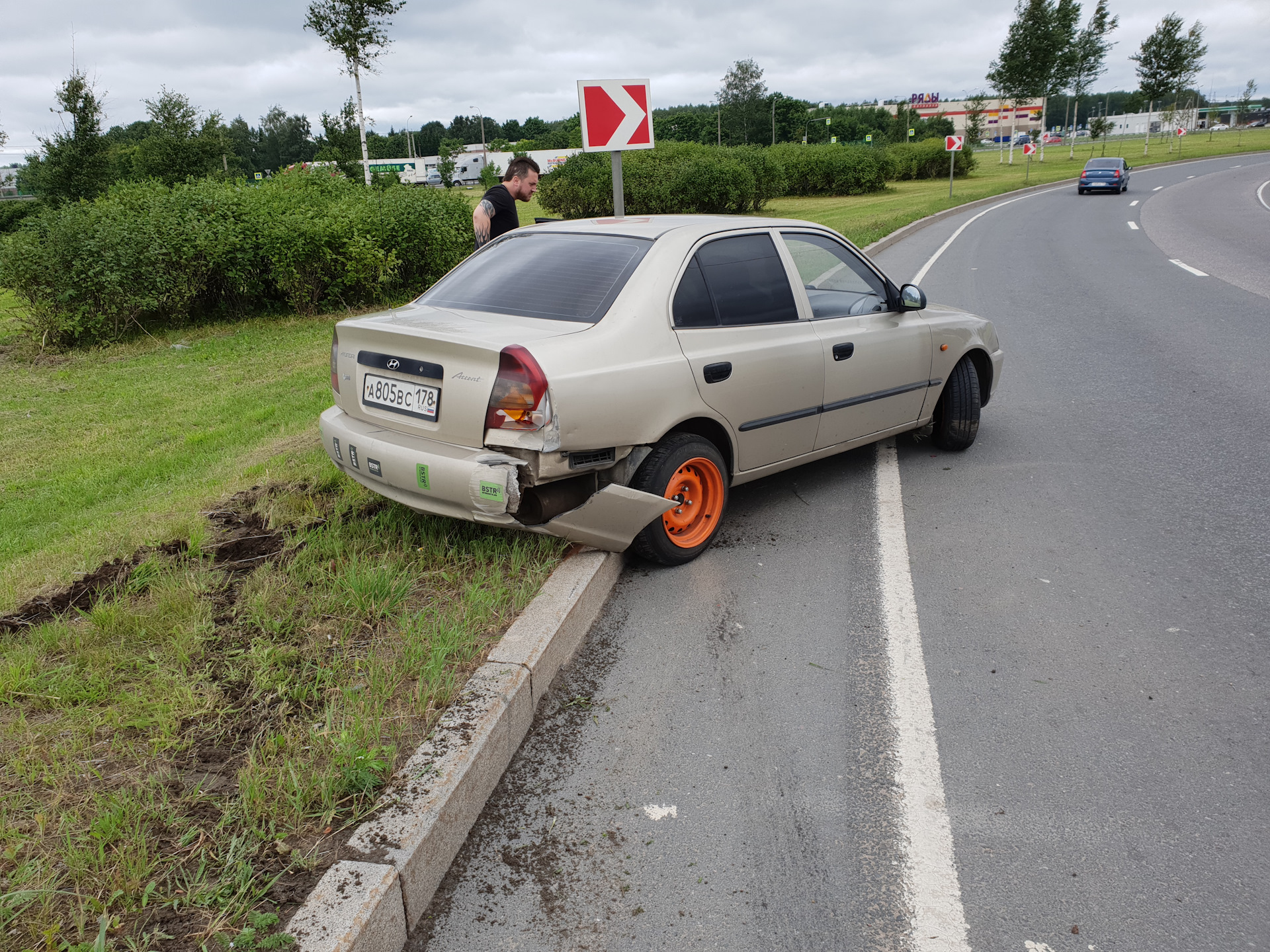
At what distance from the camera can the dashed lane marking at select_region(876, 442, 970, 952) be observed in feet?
8.14

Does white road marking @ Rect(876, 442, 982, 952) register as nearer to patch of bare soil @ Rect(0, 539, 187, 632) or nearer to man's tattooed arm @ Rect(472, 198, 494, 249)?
patch of bare soil @ Rect(0, 539, 187, 632)

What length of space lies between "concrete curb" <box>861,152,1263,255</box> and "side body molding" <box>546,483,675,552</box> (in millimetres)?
15813

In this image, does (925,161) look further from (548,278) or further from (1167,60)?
(548,278)

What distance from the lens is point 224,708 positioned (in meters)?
3.18

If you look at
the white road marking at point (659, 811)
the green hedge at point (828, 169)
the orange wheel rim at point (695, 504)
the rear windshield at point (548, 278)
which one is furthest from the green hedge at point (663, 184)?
the white road marking at point (659, 811)

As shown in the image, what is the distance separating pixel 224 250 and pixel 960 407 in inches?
370

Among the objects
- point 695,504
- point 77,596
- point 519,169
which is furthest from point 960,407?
point 77,596

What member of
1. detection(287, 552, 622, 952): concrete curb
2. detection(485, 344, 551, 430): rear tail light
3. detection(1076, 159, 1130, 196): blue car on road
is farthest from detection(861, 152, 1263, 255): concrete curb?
detection(287, 552, 622, 952): concrete curb

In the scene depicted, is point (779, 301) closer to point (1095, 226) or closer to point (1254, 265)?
point (1254, 265)

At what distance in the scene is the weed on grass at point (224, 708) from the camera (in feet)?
7.74

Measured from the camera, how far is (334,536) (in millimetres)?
4672

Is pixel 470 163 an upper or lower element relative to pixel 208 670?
upper

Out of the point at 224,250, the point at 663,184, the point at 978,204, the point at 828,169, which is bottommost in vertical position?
the point at 978,204

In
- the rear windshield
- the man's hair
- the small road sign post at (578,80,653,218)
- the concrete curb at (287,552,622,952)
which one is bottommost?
the concrete curb at (287,552,622,952)
